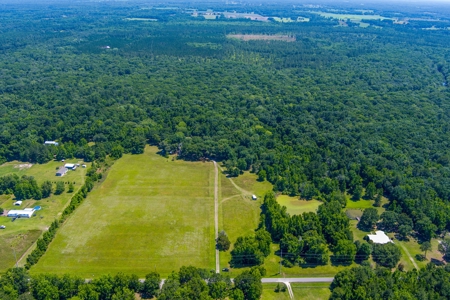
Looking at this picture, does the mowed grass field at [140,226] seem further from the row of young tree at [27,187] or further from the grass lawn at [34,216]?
the row of young tree at [27,187]

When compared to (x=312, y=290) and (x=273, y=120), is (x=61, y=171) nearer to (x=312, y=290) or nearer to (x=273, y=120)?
(x=273, y=120)

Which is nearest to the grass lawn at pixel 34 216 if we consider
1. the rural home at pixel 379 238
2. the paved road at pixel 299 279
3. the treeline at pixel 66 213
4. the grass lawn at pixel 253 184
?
the treeline at pixel 66 213

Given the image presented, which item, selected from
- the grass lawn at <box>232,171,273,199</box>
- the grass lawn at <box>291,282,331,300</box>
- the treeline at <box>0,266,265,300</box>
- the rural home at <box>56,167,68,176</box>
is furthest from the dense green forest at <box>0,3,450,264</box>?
the treeline at <box>0,266,265,300</box>

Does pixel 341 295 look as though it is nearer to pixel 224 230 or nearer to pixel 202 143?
pixel 224 230

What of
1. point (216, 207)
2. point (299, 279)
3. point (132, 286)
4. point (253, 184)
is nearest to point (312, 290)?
point (299, 279)

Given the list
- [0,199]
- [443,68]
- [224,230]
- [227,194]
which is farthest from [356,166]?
[443,68]

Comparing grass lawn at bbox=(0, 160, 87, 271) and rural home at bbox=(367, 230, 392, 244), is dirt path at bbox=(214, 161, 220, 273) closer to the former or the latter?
rural home at bbox=(367, 230, 392, 244)
